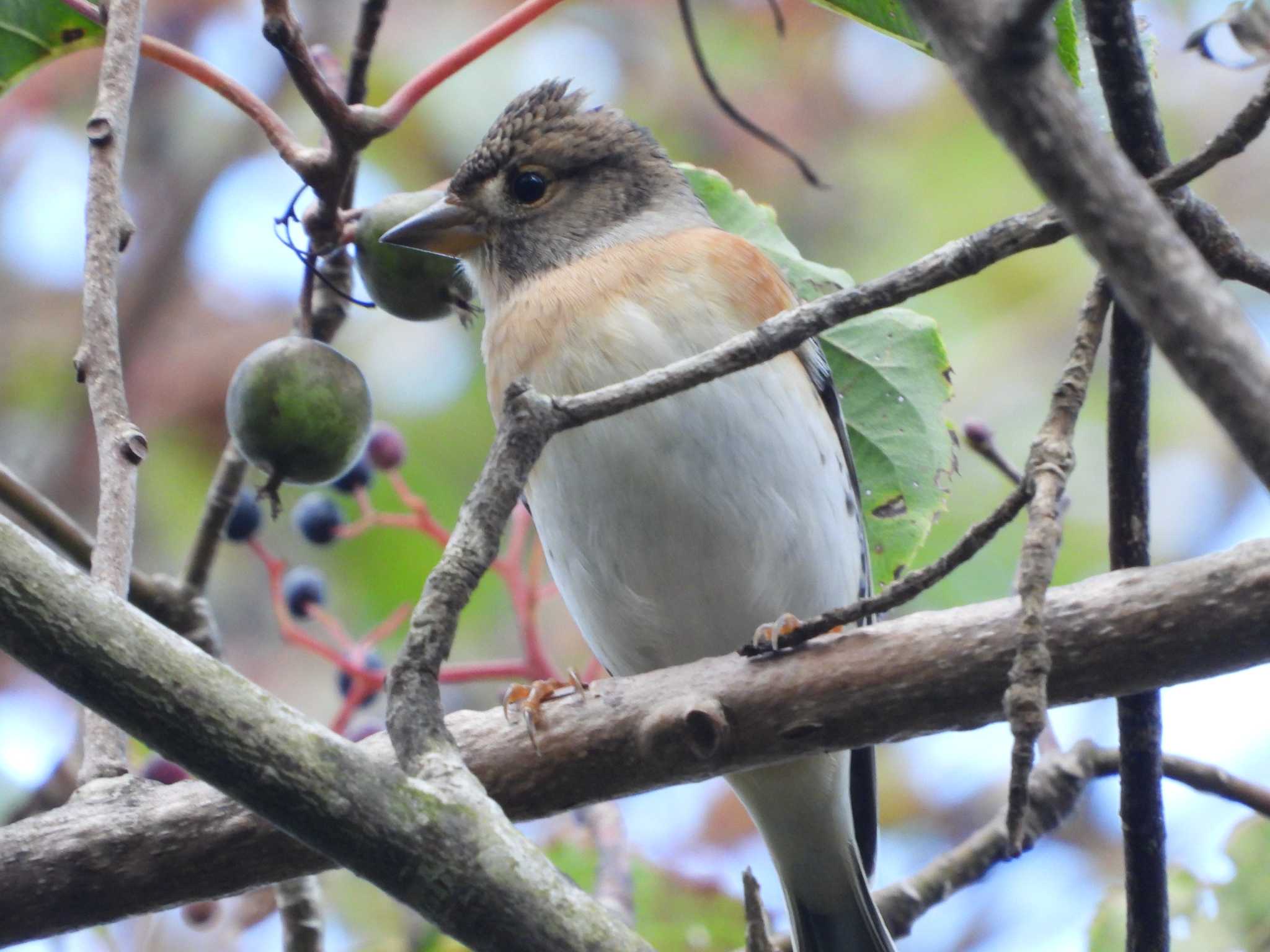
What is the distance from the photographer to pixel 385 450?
3.93 m

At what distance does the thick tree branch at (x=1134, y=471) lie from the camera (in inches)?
69.6

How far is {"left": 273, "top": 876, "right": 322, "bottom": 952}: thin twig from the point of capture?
2814mm

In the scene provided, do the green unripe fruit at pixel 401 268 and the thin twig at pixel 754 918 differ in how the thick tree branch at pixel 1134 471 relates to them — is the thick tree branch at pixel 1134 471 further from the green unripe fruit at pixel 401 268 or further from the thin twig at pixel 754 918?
the green unripe fruit at pixel 401 268

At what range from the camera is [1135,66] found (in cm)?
178

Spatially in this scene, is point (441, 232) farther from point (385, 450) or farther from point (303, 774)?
point (303, 774)

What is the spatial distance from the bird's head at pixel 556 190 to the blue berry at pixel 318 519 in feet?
2.40

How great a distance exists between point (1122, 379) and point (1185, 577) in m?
0.30

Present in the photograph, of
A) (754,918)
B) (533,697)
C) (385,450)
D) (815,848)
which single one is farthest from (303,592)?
(754,918)

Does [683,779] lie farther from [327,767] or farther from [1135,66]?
[1135,66]

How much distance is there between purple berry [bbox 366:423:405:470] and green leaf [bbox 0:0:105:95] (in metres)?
1.24

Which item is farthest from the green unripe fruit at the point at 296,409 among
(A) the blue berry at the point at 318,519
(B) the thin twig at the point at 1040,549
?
(B) the thin twig at the point at 1040,549

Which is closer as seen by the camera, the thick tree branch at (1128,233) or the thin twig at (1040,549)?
the thick tree branch at (1128,233)

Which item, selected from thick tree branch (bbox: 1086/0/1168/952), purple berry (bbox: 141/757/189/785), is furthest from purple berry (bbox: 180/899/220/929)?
thick tree branch (bbox: 1086/0/1168/952)

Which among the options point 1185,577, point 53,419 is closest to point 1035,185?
point 1185,577
